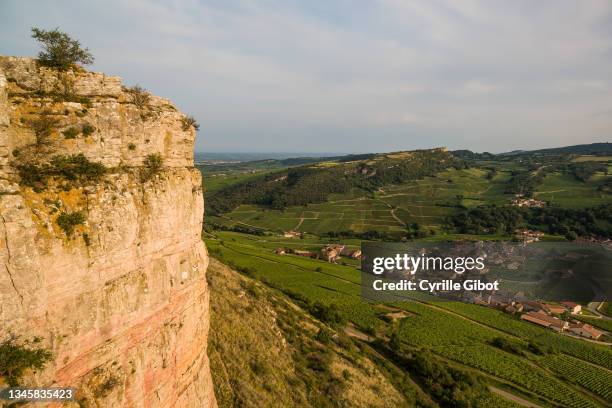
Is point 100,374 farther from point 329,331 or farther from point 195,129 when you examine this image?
point 329,331

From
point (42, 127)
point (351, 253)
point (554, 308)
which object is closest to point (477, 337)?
point (554, 308)

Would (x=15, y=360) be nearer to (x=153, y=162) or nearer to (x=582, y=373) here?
(x=153, y=162)

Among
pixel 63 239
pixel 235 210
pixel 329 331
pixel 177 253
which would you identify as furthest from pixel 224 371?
pixel 235 210

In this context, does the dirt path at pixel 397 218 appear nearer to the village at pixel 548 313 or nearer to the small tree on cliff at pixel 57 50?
the village at pixel 548 313

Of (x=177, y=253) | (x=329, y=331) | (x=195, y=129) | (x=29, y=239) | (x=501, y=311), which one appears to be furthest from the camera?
(x=501, y=311)

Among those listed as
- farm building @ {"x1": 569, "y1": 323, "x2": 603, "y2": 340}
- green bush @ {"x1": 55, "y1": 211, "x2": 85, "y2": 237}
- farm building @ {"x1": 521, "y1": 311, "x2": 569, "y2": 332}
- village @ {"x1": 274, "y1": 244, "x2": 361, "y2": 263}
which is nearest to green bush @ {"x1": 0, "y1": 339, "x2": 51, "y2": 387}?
green bush @ {"x1": 55, "y1": 211, "x2": 85, "y2": 237}

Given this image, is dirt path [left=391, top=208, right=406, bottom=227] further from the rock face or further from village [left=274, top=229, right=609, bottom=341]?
the rock face
